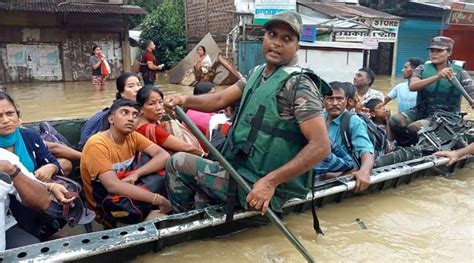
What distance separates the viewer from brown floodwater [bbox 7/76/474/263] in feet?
9.71

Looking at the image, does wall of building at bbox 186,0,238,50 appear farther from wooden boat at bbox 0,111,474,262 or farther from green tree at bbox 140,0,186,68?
wooden boat at bbox 0,111,474,262

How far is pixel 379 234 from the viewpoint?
134 inches

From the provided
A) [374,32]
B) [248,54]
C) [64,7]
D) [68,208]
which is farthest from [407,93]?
[64,7]

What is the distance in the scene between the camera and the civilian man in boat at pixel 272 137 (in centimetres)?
241

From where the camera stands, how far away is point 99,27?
16.1 metres

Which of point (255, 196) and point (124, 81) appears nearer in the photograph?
point (255, 196)

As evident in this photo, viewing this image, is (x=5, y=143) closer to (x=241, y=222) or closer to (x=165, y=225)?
(x=165, y=225)

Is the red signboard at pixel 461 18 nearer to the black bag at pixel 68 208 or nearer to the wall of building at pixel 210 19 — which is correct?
the wall of building at pixel 210 19

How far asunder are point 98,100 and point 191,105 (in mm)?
9001

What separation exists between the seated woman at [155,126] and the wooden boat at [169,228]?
768mm

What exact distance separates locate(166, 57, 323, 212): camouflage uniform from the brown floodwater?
32cm

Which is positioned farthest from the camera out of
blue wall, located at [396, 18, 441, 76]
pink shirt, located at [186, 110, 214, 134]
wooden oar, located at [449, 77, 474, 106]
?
blue wall, located at [396, 18, 441, 76]

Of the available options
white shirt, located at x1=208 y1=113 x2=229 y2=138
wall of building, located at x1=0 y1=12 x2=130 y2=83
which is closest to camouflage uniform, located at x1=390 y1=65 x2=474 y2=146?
white shirt, located at x1=208 y1=113 x2=229 y2=138

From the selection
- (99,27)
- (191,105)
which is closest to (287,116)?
(191,105)
